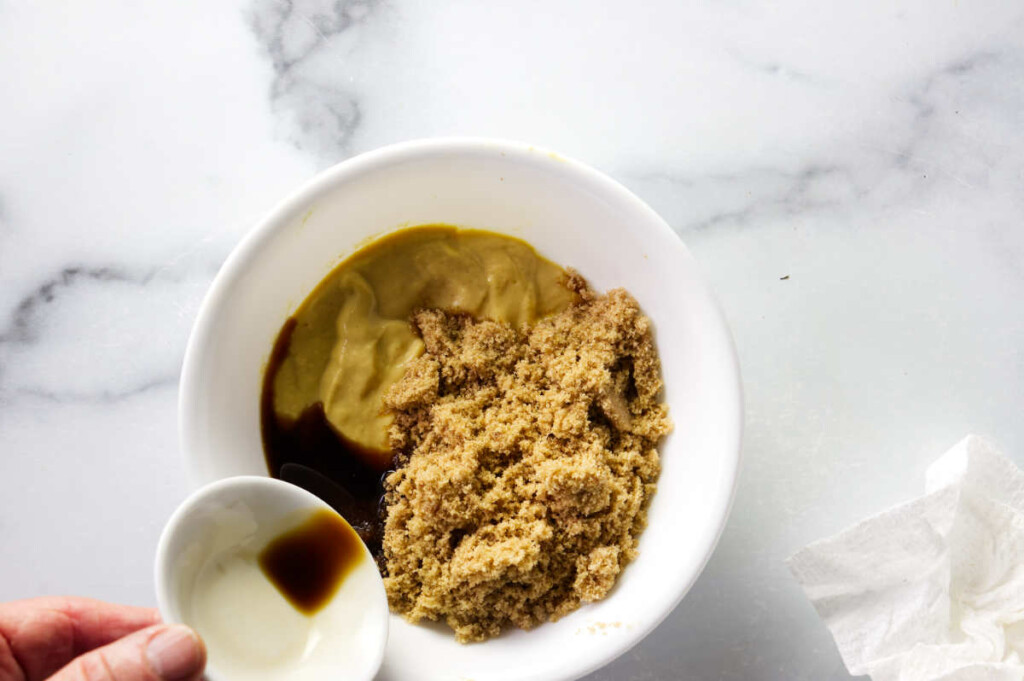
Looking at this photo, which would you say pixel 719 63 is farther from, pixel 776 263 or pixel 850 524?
pixel 850 524

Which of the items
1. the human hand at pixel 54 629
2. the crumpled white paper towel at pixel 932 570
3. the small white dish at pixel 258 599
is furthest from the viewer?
the crumpled white paper towel at pixel 932 570

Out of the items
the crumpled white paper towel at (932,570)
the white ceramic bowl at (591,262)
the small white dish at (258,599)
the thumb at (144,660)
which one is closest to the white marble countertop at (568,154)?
the crumpled white paper towel at (932,570)

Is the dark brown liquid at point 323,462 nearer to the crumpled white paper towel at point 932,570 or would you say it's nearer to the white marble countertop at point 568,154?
the white marble countertop at point 568,154

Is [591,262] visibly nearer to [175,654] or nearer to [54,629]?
[175,654]

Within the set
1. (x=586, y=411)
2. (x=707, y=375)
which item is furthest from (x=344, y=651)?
(x=707, y=375)

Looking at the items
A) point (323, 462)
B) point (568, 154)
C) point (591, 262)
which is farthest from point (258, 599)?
point (568, 154)

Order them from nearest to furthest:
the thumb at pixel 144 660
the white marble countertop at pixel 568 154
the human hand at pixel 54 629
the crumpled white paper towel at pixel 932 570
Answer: the thumb at pixel 144 660 < the human hand at pixel 54 629 < the crumpled white paper towel at pixel 932 570 < the white marble countertop at pixel 568 154

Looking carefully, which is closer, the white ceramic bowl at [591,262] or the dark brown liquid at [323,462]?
the white ceramic bowl at [591,262]
